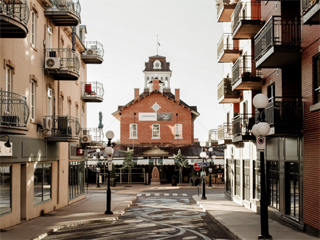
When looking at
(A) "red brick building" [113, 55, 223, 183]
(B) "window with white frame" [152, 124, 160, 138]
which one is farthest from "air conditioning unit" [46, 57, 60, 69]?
(B) "window with white frame" [152, 124, 160, 138]

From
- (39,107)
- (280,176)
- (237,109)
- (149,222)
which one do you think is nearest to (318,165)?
(280,176)

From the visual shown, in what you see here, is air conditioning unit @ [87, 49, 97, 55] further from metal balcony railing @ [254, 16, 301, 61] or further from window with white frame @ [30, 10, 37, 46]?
metal balcony railing @ [254, 16, 301, 61]

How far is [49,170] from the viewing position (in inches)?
879

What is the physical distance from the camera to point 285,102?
15.8 metres

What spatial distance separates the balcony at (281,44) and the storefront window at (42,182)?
419 inches

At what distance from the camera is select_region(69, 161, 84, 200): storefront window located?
2739 cm

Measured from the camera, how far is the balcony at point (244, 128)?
70.7 feet

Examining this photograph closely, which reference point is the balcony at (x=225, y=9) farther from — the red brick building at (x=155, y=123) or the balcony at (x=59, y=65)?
Result: the red brick building at (x=155, y=123)

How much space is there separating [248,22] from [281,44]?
5180 millimetres

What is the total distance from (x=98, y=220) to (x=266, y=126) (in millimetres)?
8891

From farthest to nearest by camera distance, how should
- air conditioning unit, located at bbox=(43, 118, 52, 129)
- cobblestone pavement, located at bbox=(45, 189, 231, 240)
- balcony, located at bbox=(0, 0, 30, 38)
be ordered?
air conditioning unit, located at bbox=(43, 118, 52, 129)
cobblestone pavement, located at bbox=(45, 189, 231, 240)
balcony, located at bbox=(0, 0, 30, 38)

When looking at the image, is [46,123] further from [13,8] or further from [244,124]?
[244,124]

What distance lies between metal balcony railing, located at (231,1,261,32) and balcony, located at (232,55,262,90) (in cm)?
182

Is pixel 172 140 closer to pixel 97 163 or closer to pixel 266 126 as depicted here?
pixel 97 163
